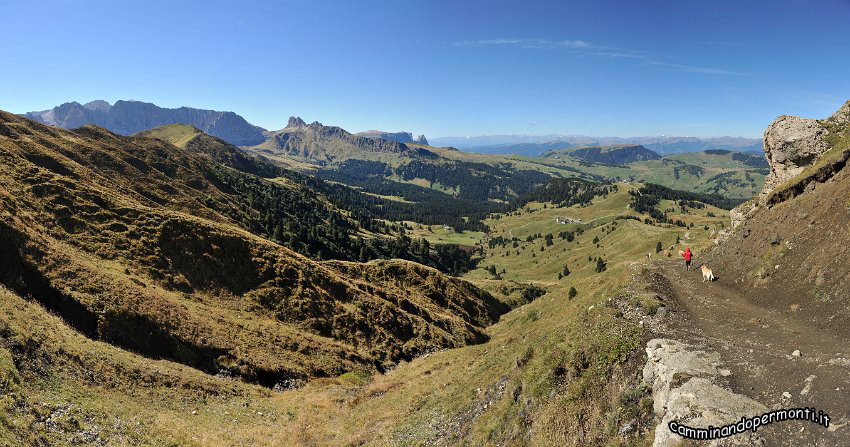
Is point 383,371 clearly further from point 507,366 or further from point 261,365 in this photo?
point 507,366

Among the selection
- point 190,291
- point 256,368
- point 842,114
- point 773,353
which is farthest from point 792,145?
point 190,291

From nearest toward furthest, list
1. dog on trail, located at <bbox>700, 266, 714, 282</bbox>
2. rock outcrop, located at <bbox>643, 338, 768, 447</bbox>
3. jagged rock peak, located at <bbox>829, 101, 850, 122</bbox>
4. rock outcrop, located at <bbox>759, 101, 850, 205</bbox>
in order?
A: rock outcrop, located at <bbox>643, 338, 768, 447</bbox>
dog on trail, located at <bbox>700, 266, 714, 282</bbox>
rock outcrop, located at <bbox>759, 101, 850, 205</bbox>
jagged rock peak, located at <bbox>829, 101, 850, 122</bbox>

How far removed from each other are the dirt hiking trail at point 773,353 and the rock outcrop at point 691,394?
0.56 meters

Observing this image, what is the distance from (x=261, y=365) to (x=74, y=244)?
98.9ft

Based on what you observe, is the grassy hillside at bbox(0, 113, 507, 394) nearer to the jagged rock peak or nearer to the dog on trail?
the dog on trail

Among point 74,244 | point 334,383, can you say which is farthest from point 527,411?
point 74,244

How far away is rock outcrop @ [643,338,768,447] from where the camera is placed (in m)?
14.6

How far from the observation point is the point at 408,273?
8969cm

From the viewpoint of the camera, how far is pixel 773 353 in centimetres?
1831

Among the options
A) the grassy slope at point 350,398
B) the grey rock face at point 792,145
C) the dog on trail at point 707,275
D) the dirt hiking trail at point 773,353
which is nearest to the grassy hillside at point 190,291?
the grassy slope at point 350,398

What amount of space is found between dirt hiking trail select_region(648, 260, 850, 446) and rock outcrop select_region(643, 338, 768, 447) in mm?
559

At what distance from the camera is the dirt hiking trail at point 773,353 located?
13281 millimetres

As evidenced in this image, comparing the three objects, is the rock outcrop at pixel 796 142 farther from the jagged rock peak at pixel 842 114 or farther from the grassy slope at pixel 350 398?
the grassy slope at pixel 350 398

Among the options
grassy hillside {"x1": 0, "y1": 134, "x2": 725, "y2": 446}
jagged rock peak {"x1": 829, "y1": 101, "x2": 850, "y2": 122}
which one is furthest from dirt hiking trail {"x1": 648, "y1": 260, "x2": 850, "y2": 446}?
jagged rock peak {"x1": 829, "y1": 101, "x2": 850, "y2": 122}
